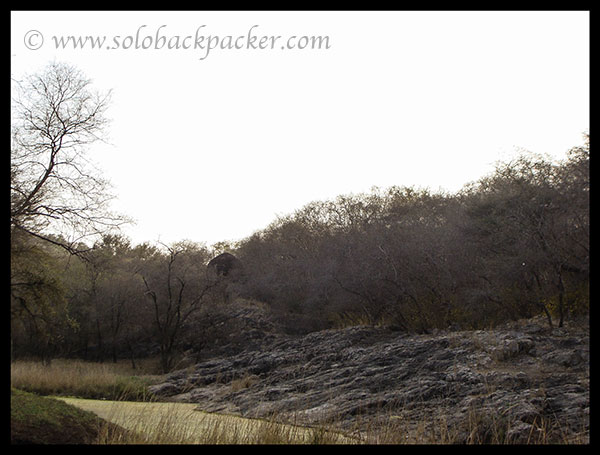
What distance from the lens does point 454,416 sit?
9.37 m

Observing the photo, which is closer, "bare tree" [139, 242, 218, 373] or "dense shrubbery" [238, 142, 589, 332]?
"dense shrubbery" [238, 142, 589, 332]

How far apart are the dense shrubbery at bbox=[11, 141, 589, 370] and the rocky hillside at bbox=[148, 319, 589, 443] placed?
1.92 metres

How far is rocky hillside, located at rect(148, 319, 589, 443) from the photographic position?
8.52 metres

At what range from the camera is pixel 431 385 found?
11844mm

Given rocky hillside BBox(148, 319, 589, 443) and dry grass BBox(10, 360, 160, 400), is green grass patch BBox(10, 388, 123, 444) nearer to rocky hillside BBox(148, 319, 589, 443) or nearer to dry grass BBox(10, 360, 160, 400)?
rocky hillside BBox(148, 319, 589, 443)

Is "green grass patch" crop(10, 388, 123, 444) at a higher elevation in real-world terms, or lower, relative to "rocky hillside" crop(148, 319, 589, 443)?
higher

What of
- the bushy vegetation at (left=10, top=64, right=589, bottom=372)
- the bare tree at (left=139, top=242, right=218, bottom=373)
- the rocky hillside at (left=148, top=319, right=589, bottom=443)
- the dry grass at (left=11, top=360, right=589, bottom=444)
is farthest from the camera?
the bare tree at (left=139, top=242, right=218, bottom=373)

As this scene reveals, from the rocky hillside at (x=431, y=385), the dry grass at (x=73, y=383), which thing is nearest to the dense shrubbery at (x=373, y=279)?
the dry grass at (x=73, y=383)

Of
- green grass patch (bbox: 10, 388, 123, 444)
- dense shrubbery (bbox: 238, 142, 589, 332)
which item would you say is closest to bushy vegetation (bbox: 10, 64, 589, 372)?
dense shrubbery (bbox: 238, 142, 589, 332)

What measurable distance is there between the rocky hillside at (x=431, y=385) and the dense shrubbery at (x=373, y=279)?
192 centimetres

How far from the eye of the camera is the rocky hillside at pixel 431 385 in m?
8.52

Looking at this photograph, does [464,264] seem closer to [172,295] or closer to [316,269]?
[316,269]

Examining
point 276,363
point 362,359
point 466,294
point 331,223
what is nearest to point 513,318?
point 466,294
